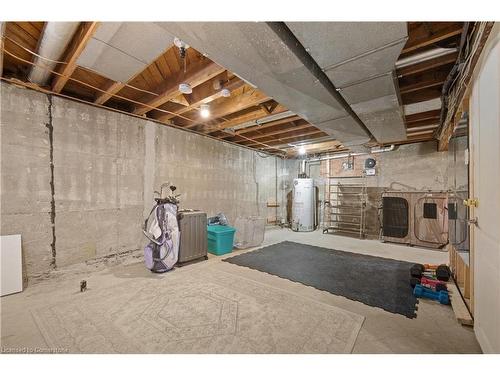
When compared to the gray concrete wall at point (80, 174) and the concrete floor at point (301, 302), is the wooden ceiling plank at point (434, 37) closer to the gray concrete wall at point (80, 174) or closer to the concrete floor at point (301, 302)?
the concrete floor at point (301, 302)

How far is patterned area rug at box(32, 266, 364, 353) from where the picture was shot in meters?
1.61

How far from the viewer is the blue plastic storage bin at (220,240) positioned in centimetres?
400

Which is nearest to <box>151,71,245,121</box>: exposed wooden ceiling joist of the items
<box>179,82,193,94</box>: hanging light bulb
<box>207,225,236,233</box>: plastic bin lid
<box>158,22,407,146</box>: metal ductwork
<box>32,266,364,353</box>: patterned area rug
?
<box>179,82,193,94</box>: hanging light bulb

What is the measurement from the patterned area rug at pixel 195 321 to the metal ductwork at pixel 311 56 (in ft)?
7.09

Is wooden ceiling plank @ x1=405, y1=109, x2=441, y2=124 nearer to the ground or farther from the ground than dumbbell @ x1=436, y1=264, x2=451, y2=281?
farther from the ground

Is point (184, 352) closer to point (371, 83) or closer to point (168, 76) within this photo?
point (371, 83)

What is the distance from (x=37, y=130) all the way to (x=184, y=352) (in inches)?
124

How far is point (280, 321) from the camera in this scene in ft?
6.26

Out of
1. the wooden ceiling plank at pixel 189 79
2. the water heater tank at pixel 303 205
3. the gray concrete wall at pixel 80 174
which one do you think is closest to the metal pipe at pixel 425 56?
the wooden ceiling plank at pixel 189 79

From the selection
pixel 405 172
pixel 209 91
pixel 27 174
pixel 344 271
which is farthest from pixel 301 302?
pixel 405 172

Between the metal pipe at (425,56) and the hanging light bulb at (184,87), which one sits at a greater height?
the metal pipe at (425,56)

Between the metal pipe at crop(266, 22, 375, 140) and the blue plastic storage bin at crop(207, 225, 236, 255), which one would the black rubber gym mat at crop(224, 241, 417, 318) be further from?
the metal pipe at crop(266, 22, 375, 140)

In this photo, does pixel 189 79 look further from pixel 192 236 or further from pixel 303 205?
pixel 303 205

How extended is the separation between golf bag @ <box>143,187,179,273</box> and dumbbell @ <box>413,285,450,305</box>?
3088 millimetres
